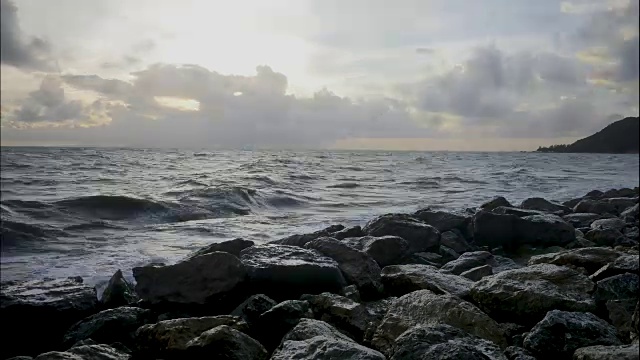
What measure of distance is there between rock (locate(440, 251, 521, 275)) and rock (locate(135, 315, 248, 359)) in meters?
2.99

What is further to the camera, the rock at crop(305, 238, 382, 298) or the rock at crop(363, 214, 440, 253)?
the rock at crop(363, 214, 440, 253)

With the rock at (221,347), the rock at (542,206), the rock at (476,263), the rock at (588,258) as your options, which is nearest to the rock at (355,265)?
the rock at (476,263)

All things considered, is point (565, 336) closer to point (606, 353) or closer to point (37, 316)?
point (606, 353)

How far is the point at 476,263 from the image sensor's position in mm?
6531

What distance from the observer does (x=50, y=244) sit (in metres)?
9.12

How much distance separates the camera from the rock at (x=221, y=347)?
11.1ft

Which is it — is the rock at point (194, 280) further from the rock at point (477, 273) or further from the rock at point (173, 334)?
the rock at point (477, 273)

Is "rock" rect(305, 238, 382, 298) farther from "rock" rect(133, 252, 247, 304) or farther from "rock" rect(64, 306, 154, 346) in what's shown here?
"rock" rect(64, 306, 154, 346)

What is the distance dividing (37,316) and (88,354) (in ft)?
5.00

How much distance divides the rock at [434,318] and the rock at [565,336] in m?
0.34

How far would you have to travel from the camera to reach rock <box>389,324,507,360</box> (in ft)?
9.42

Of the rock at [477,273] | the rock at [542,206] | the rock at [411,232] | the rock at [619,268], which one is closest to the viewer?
the rock at [619,268]

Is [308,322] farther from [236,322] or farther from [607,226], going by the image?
[607,226]

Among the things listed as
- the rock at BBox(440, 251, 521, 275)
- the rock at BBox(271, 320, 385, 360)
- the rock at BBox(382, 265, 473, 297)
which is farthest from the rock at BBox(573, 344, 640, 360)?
the rock at BBox(440, 251, 521, 275)
